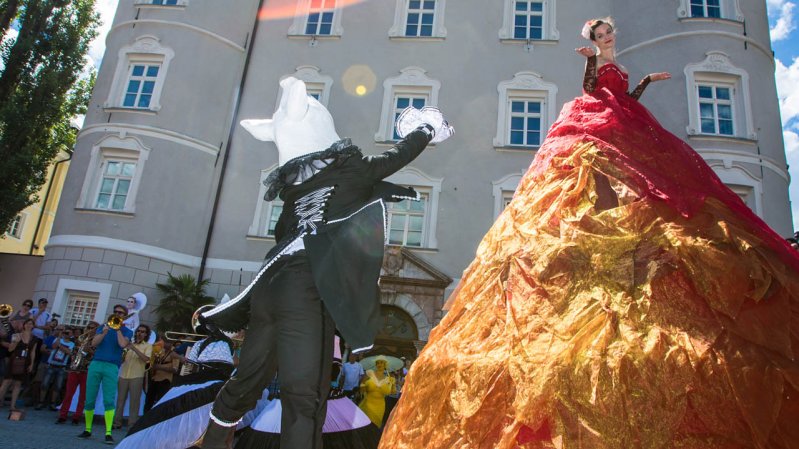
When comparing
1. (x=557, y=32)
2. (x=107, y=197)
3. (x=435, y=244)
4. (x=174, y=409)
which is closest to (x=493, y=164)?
(x=435, y=244)

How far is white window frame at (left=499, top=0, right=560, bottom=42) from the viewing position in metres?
15.3

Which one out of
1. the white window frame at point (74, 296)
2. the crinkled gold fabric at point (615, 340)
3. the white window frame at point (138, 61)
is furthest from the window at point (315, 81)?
the crinkled gold fabric at point (615, 340)

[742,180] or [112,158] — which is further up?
[742,180]

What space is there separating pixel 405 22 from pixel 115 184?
30.4 feet

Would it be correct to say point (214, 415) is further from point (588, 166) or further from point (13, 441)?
point (13, 441)

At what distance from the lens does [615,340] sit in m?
1.82

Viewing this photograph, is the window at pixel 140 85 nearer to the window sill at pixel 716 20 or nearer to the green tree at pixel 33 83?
the green tree at pixel 33 83

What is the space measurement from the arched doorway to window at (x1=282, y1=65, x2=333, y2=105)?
6363mm

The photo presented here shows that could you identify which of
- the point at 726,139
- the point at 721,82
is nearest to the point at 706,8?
the point at 721,82

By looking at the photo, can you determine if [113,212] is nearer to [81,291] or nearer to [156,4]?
[81,291]

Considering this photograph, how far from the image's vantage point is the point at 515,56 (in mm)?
15289

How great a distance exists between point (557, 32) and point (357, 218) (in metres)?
14.6

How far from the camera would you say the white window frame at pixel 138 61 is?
15055 mm

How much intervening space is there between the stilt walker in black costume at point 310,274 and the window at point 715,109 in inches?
520
